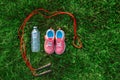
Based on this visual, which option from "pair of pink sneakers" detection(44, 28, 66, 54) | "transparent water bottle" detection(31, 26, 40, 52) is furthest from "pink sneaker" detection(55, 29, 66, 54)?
"transparent water bottle" detection(31, 26, 40, 52)

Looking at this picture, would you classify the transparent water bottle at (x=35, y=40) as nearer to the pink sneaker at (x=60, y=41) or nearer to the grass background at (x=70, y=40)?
the grass background at (x=70, y=40)

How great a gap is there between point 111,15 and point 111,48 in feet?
1.94

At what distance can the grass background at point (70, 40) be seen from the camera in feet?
16.6

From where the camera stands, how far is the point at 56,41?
500 cm

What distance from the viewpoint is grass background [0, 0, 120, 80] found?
5055 mm

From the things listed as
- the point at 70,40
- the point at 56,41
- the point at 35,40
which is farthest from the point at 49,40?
the point at 70,40

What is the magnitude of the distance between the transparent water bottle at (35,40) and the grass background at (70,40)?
85mm

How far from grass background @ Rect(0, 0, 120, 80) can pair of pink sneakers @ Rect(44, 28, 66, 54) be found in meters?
0.12

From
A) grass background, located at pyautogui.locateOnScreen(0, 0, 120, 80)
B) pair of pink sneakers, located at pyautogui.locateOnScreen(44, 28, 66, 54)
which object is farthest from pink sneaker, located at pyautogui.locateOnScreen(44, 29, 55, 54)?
grass background, located at pyautogui.locateOnScreen(0, 0, 120, 80)

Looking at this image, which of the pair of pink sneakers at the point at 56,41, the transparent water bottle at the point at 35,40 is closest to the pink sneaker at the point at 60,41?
the pair of pink sneakers at the point at 56,41

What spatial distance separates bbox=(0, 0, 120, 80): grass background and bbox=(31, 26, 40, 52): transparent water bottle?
8cm

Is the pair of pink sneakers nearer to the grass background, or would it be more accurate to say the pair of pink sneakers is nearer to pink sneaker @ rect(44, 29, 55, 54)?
pink sneaker @ rect(44, 29, 55, 54)

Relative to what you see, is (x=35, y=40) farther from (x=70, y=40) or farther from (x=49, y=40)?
(x=70, y=40)

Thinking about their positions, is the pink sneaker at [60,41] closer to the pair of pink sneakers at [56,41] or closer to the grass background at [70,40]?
the pair of pink sneakers at [56,41]
